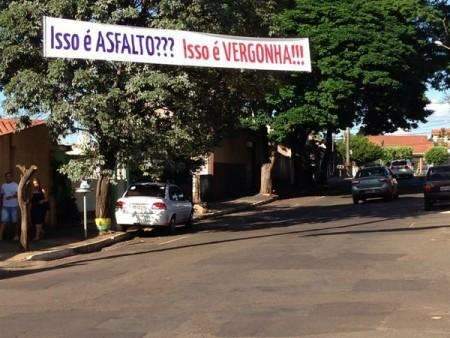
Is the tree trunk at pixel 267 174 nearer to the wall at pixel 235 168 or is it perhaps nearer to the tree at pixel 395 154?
the wall at pixel 235 168

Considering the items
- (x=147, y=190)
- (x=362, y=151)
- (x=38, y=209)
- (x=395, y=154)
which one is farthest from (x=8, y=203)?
(x=395, y=154)

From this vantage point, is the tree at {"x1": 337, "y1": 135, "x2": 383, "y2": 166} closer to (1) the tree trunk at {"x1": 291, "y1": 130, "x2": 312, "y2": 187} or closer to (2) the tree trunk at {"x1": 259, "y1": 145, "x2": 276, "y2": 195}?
(1) the tree trunk at {"x1": 291, "y1": 130, "x2": 312, "y2": 187}

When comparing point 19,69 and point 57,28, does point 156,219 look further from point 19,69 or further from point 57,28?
point 57,28

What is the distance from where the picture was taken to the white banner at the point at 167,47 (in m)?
15.3

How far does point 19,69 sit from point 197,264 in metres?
8.64

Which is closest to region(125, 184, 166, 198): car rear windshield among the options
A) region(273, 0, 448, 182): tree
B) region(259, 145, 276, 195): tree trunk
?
region(273, 0, 448, 182): tree

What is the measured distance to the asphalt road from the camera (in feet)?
25.4

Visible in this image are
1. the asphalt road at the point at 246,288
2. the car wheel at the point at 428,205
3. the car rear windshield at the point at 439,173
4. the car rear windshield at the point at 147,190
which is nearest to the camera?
the asphalt road at the point at 246,288

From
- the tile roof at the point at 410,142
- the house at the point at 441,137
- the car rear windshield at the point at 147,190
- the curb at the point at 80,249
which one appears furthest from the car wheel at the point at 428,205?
the tile roof at the point at 410,142

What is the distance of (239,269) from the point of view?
1226 centimetres

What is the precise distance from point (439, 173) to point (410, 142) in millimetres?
109895

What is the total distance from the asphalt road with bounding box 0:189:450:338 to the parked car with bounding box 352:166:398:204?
12.6 meters

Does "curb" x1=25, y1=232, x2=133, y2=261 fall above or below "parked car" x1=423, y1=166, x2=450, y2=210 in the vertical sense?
below

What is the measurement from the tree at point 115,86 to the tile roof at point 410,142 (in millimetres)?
109707
